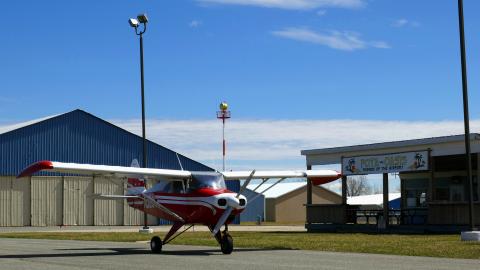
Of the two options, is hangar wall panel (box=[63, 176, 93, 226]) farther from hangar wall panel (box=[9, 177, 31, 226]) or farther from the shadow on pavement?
the shadow on pavement

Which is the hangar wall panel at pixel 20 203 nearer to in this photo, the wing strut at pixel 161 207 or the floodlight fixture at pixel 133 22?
the floodlight fixture at pixel 133 22

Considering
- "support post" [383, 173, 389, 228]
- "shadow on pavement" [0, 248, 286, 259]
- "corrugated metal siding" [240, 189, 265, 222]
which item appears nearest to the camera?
Result: "shadow on pavement" [0, 248, 286, 259]

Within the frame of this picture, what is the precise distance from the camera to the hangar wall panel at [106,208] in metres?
52.8

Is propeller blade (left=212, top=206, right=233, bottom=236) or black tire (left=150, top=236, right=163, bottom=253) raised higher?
propeller blade (left=212, top=206, right=233, bottom=236)

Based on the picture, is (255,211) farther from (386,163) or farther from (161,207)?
(161,207)

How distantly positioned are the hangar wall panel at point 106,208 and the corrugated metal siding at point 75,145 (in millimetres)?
1642

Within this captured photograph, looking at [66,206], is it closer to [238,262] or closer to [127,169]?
[127,169]

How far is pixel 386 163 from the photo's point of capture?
3550cm

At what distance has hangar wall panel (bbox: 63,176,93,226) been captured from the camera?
169 ft

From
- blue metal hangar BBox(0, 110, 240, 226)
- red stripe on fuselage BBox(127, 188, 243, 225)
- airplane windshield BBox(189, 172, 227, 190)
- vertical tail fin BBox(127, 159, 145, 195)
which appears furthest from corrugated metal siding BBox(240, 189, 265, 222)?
airplane windshield BBox(189, 172, 227, 190)

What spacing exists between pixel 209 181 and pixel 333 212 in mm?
17787

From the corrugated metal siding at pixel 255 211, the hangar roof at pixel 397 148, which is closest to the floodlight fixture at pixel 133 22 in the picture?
the hangar roof at pixel 397 148

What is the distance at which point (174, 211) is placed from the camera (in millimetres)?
21891

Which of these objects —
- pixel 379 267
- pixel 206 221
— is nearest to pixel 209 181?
pixel 206 221
